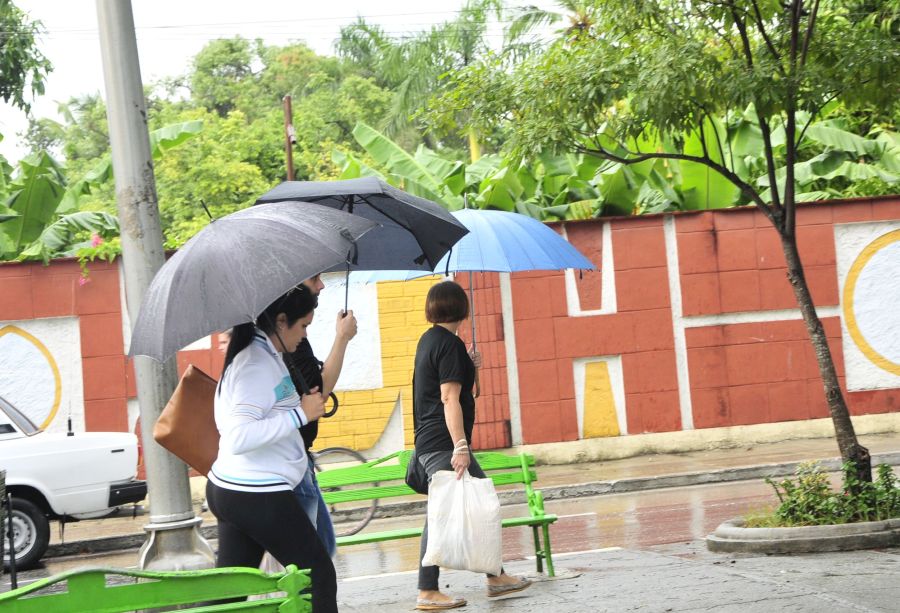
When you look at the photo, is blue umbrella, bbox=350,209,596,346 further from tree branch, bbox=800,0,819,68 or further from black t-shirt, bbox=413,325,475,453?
tree branch, bbox=800,0,819,68

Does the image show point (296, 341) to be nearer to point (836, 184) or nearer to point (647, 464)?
point (647, 464)

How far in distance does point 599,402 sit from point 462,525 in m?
9.08

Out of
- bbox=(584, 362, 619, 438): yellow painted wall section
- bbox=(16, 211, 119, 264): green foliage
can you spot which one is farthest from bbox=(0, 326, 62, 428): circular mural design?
bbox=(584, 362, 619, 438): yellow painted wall section

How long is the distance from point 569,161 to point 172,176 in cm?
1947

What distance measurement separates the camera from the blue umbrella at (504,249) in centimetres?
743

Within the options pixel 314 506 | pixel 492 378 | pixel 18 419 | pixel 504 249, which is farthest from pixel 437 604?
pixel 492 378

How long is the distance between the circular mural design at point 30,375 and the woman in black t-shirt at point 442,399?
8903 mm

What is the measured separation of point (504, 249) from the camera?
24.5 ft

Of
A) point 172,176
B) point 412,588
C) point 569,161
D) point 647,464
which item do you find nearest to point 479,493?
point 412,588

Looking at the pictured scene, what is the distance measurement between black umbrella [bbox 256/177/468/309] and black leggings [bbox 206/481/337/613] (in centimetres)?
167

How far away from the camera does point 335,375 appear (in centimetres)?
481

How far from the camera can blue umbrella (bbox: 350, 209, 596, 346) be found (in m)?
7.43

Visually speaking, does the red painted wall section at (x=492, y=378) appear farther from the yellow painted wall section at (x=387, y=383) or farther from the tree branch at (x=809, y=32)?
the tree branch at (x=809, y=32)

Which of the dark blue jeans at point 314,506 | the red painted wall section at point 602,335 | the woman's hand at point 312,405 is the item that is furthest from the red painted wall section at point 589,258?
the woman's hand at point 312,405
